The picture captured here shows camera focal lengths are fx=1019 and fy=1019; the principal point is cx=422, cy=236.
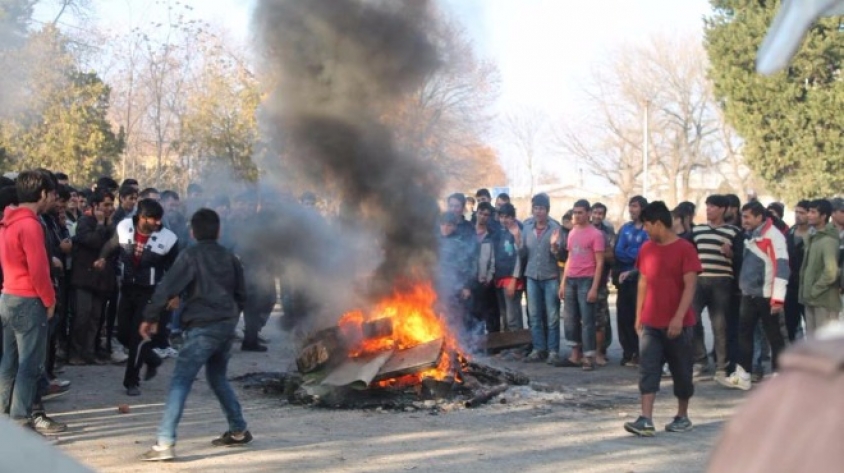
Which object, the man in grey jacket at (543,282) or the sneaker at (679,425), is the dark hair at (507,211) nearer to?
the man in grey jacket at (543,282)

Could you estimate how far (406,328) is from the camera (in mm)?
10344

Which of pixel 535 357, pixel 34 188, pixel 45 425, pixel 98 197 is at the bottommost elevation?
pixel 45 425

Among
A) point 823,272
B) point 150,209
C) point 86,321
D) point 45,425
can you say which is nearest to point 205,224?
point 45,425

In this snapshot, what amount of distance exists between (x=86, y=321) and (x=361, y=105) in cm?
376

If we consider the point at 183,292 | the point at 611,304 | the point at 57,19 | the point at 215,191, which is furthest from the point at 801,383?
the point at 57,19

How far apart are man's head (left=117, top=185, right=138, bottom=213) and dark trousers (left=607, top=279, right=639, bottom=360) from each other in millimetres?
5548

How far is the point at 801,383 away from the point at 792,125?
98.0ft

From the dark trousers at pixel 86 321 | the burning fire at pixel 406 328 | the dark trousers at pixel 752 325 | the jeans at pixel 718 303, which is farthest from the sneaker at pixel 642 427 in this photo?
the dark trousers at pixel 86 321

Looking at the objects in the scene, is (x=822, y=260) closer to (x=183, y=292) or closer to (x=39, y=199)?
(x=183, y=292)

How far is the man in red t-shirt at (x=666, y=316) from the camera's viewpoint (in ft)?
26.1

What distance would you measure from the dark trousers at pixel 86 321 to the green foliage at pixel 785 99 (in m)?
22.3

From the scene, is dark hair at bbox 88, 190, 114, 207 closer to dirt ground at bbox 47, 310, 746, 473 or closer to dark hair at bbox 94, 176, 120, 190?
dark hair at bbox 94, 176, 120, 190

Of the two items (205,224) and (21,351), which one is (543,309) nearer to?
(205,224)

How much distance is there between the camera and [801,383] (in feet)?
4.55
